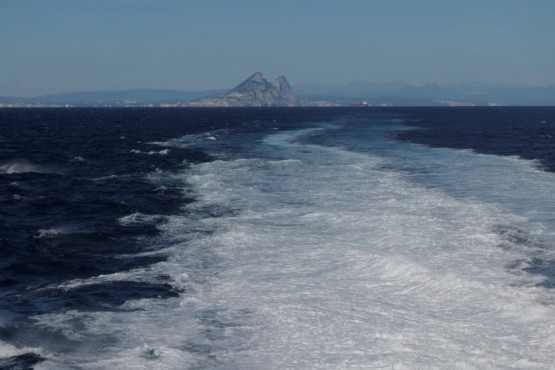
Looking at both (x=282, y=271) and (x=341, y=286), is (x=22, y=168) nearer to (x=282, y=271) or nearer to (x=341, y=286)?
(x=282, y=271)

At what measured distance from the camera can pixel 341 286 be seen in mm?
19156

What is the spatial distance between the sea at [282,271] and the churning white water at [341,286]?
0.20 feet

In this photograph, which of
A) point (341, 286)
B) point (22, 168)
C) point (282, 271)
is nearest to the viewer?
point (341, 286)

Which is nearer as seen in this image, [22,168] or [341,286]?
[341,286]

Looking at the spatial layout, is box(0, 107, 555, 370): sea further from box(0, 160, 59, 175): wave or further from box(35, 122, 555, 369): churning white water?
box(0, 160, 59, 175): wave

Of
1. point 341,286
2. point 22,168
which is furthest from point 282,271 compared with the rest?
point 22,168

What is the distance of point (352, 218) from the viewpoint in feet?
93.8

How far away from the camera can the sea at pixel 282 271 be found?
578 inches

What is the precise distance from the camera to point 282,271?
20844mm

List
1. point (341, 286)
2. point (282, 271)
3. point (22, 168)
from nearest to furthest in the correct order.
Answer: point (341, 286) < point (282, 271) < point (22, 168)

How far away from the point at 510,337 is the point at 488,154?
148 feet

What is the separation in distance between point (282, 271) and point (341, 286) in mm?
2252

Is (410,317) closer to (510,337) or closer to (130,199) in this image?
(510,337)

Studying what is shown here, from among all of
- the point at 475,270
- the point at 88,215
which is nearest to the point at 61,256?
the point at 88,215
